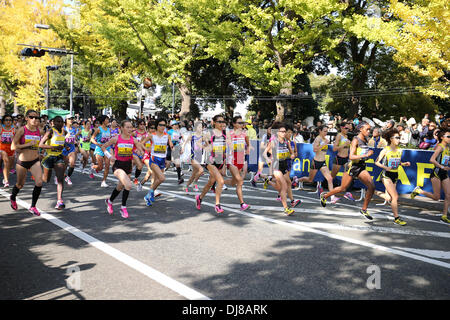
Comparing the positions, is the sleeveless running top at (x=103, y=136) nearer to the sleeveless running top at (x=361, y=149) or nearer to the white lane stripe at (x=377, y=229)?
the white lane stripe at (x=377, y=229)

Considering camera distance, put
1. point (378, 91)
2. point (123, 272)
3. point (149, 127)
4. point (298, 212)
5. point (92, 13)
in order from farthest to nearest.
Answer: point (378, 91)
point (92, 13)
point (149, 127)
point (298, 212)
point (123, 272)

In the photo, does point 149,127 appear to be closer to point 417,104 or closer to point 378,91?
point 378,91

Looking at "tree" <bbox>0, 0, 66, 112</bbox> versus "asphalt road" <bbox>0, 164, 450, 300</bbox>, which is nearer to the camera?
"asphalt road" <bbox>0, 164, 450, 300</bbox>

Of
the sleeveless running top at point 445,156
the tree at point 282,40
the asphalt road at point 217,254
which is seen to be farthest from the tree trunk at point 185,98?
the sleeveless running top at point 445,156

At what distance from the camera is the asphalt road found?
4199 millimetres

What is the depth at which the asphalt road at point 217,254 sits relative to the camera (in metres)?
4.20

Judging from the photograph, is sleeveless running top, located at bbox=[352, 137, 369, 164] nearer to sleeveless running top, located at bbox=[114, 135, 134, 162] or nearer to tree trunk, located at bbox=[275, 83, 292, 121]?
sleeveless running top, located at bbox=[114, 135, 134, 162]

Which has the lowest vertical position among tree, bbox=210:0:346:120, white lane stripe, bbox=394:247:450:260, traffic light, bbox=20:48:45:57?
white lane stripe, bbox=394:247:450:260

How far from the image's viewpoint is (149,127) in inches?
393

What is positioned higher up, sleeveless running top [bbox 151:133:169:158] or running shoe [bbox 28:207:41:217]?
sleeveless running top [bbox 151:133:169:158]

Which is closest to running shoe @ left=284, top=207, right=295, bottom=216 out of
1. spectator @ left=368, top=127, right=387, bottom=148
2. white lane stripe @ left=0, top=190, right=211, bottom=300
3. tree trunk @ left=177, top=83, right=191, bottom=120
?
white lane stripe @ left=0, top=190, right=211, bottom=300
